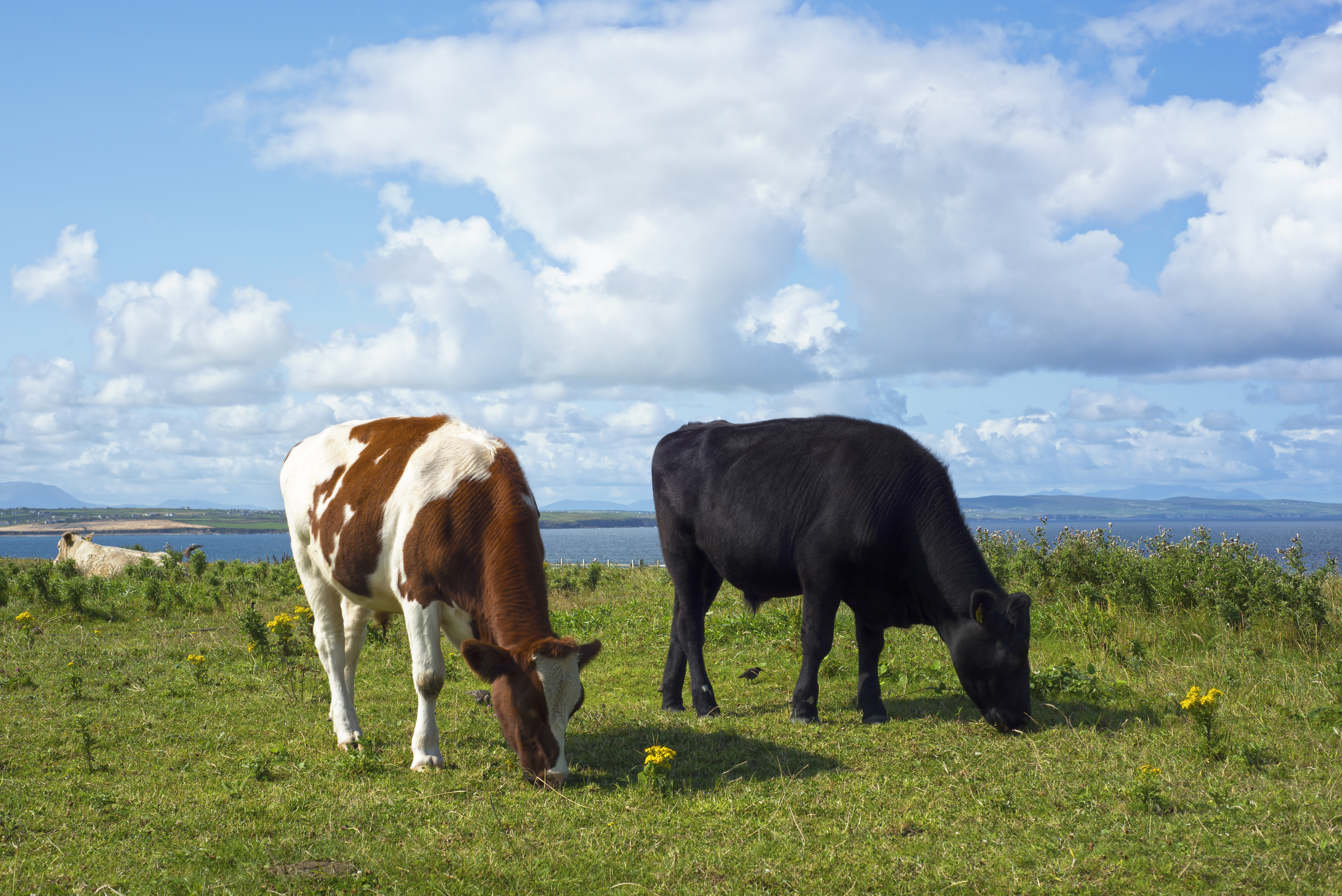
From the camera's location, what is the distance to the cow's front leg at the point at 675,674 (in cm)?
990

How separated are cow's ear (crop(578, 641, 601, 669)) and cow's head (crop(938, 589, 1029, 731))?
3.51m

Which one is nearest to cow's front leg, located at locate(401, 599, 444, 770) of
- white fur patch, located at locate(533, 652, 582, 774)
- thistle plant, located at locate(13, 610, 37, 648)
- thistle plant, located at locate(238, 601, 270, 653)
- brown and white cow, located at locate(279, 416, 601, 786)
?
brown and white cow, located at locate(279, 416, 601, 786)

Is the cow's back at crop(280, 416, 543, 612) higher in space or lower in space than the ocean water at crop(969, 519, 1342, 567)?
higher

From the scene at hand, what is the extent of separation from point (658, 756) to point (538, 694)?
0.95 m

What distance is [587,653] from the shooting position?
6.82 metres

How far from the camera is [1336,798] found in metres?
5.93

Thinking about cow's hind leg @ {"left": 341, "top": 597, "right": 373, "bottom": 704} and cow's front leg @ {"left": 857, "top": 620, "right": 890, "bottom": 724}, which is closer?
cow's hind leg @ {"left": 341, "top": 597, "right": 373, "bottom": 704}

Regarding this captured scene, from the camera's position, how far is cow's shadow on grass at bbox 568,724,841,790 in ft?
23.0

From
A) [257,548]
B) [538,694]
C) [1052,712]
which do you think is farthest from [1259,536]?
[257,548]

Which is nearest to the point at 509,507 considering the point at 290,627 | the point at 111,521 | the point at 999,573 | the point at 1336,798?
the point at 290,627

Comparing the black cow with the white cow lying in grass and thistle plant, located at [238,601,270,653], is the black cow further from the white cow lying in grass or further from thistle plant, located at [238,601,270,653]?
the white cow lying in grass

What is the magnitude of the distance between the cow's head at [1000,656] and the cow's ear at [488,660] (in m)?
4.13

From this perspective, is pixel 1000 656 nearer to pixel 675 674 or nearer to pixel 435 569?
pixel 675 674

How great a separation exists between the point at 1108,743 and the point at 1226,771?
1038 millimetres
